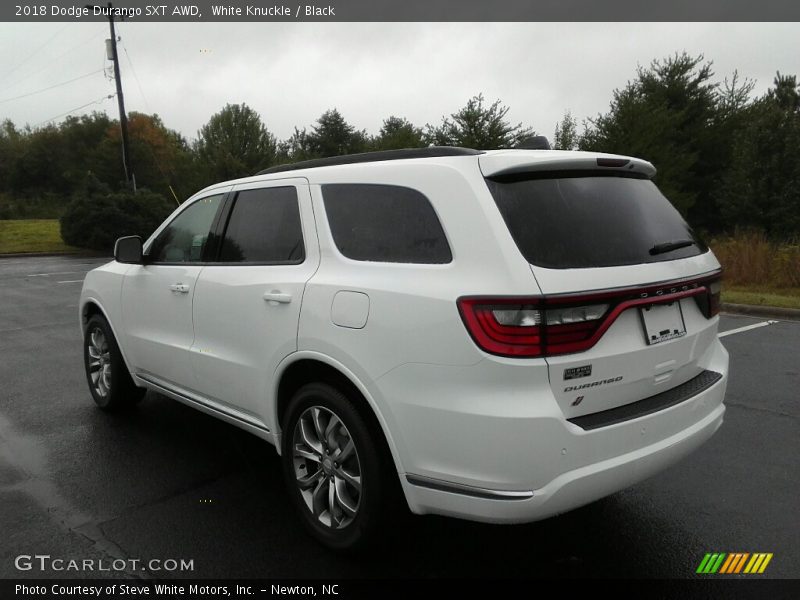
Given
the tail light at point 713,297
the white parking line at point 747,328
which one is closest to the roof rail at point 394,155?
the tail light at point 713,297

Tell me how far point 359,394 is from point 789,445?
10.8 feet

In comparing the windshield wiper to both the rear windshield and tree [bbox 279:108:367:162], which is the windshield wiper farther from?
tree [bbox 279:108:367:162]

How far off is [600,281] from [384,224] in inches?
39.0

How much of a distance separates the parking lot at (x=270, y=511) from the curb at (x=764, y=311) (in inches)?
190

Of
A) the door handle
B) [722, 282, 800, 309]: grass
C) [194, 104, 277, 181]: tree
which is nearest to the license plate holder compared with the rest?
the door handle

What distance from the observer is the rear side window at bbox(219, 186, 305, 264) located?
130 inches

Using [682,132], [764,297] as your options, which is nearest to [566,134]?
[682,132]

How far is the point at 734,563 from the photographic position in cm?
282

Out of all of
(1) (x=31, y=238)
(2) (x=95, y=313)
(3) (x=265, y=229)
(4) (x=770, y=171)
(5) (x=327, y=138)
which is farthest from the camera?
(5) (x=327, y=138)

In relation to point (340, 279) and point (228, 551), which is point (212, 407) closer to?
→ point (228, 551)

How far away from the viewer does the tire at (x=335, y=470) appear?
2684 millimetres

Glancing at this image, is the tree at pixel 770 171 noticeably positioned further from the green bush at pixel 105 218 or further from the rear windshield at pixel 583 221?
the rear windshield at pixel 583 221

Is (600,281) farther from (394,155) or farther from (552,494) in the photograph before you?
(394,155)

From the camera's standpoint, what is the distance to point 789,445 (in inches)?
167
